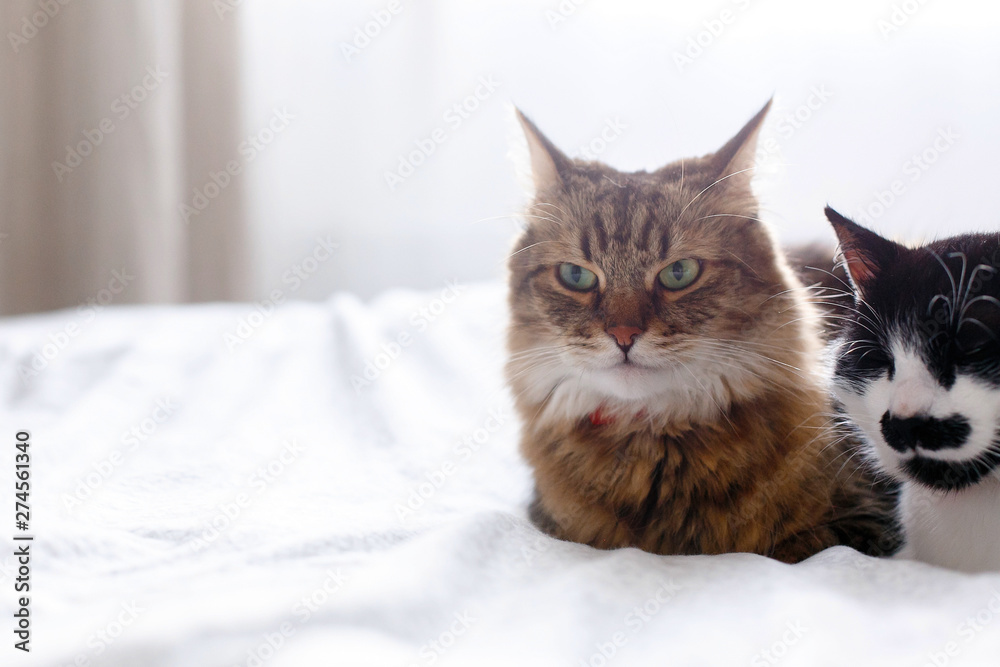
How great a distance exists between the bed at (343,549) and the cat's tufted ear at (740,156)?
0.45 meters

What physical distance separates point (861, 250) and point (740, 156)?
285 millimetres

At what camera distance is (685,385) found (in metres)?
1.03

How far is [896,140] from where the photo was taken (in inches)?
95.0

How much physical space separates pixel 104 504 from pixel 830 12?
2.56m

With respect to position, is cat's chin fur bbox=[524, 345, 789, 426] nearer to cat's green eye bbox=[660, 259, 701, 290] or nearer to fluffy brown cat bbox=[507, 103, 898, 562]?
fluffy brown cat bbox=[507, 103, 898, 562]

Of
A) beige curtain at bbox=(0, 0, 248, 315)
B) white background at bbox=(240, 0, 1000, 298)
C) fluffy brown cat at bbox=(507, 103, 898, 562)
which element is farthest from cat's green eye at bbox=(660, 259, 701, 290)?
beige curtain at bbox=(0, 0, 248, 315)

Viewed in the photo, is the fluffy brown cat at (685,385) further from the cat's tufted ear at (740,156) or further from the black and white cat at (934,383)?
the black and white cat at (934,383)

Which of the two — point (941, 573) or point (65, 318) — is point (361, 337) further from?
point (941, 573)

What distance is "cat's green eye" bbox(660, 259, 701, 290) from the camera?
1.07 meters

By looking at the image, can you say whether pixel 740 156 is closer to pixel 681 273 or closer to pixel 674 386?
pixel 681 273

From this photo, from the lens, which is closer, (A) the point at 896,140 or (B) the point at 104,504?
(B) the point at 104,504

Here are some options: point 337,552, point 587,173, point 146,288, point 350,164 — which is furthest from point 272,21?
point 337,552

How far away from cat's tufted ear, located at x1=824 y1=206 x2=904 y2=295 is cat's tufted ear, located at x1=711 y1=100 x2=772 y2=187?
0.67 feet

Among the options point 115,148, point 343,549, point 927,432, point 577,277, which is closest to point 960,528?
point 927,432
